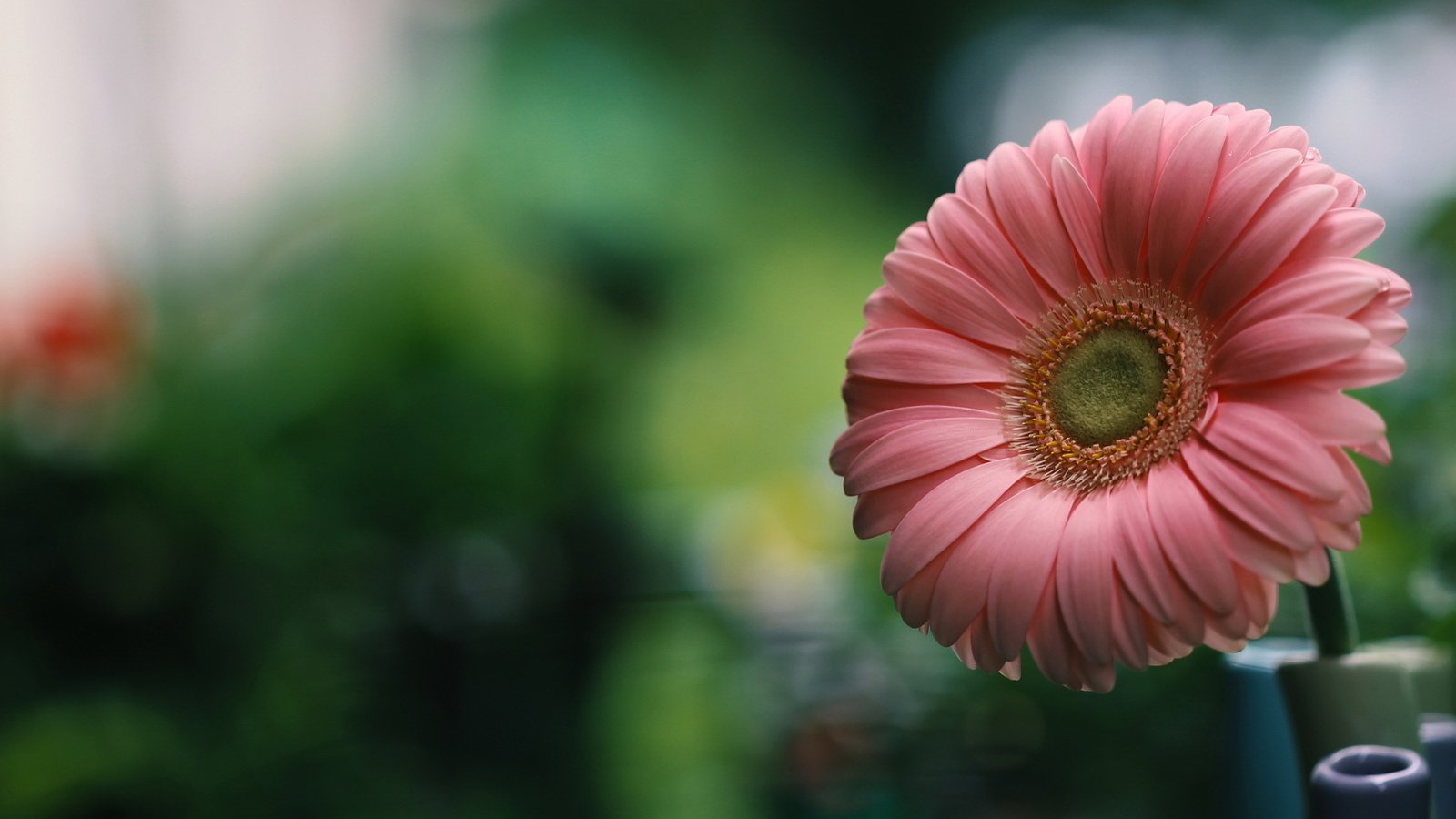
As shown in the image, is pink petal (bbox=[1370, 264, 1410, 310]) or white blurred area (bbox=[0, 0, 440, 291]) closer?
pink petal (bbox=[1370, 264, 1410, 310])

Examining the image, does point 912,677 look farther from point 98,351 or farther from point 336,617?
point 98,351

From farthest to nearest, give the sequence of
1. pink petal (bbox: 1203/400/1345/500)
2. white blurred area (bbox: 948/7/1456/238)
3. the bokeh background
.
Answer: white blurred area (bbox: 948/7/1456/238) → the bokeh background → pink petal (bbox: 1203/400/1345/500)

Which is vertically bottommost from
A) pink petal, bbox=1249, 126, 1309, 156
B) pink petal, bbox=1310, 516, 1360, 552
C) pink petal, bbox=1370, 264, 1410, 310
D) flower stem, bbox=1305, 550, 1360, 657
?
flower stem, bbox=1305, 550, 1360, 657

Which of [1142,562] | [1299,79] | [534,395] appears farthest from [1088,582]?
[1299,79]

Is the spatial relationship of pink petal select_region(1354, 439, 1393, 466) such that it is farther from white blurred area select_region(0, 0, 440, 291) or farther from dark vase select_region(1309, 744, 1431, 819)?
white blurred area select_region(0, 0, 440, 291)

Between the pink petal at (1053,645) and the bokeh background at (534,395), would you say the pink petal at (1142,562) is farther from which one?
the bokeh background at (534,395)

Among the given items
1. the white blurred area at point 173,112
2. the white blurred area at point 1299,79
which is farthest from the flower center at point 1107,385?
the white blurred area at point 173,112

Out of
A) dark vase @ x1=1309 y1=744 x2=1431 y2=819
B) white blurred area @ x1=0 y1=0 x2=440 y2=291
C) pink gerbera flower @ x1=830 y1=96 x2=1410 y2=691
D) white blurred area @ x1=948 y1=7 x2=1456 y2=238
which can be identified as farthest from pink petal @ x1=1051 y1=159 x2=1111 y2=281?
white blurred area @ x1=0 y1=0 x2=440 y2=291

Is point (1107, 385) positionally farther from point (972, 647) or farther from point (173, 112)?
point (173, 112)

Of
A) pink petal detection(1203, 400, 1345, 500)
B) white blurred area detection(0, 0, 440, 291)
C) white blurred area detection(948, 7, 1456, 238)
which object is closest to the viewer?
→ pink petal detection(1203, 400, 1345, 500)
